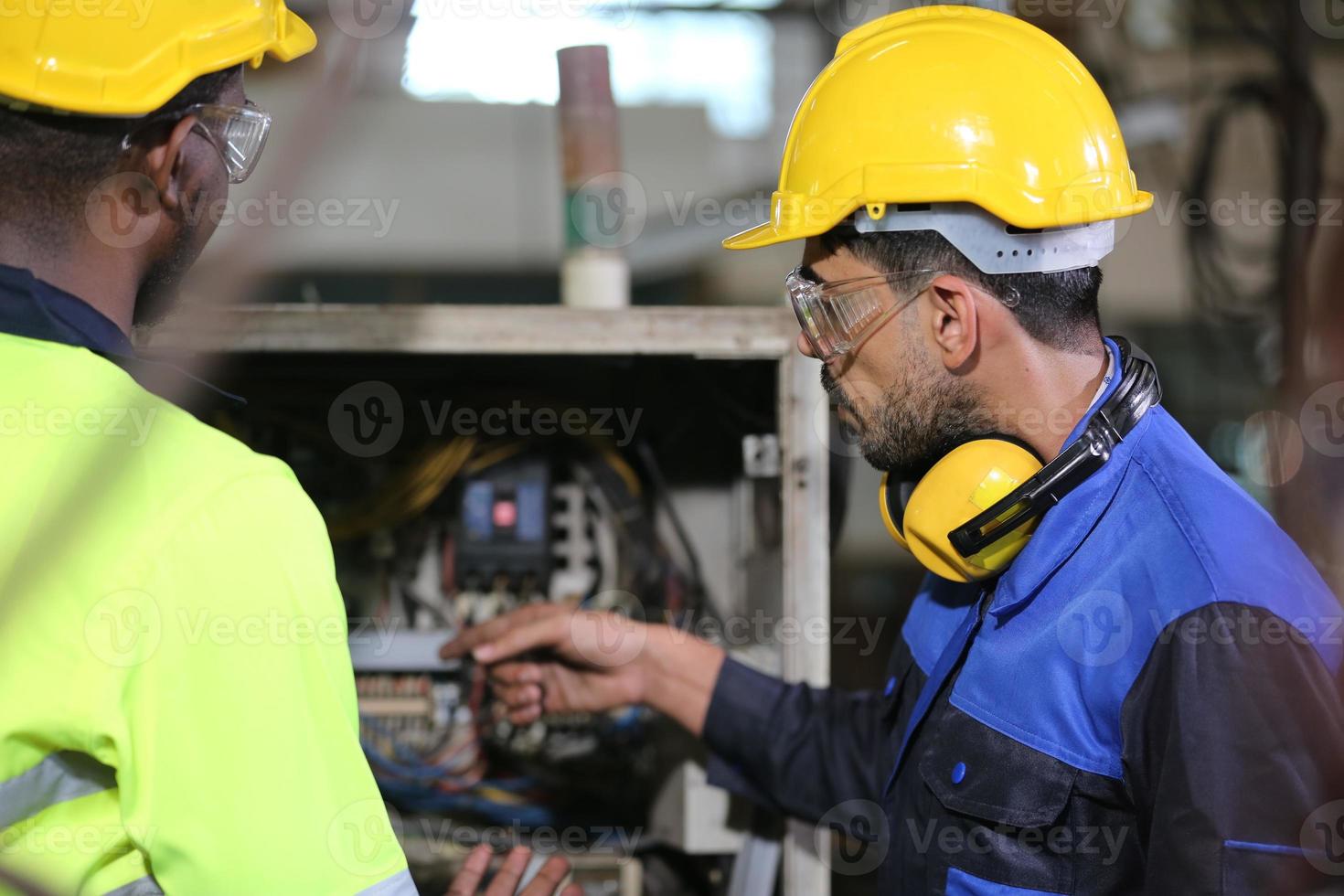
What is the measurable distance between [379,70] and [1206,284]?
259cm

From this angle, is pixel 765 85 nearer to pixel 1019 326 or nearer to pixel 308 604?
pixel 1019 326

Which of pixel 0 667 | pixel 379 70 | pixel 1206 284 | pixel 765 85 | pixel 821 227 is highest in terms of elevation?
pixel 765 85

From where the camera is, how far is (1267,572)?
32.1 inches

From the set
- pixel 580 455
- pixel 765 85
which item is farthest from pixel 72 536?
pixel 765 85

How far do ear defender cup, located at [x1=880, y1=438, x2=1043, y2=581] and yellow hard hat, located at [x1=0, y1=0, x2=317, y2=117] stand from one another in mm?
621

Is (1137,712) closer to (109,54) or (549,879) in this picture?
(549,879)

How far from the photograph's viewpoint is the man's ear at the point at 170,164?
0.70 metres
